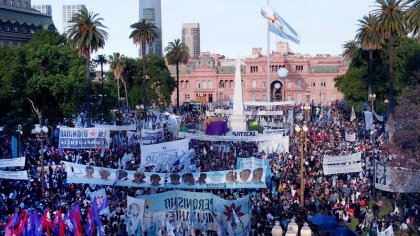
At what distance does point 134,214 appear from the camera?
22.0 metres

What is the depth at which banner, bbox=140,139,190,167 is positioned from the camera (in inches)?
1149

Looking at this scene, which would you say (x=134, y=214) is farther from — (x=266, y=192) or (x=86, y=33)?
(x=86, y=33)

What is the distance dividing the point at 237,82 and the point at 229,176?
34324 millimetres

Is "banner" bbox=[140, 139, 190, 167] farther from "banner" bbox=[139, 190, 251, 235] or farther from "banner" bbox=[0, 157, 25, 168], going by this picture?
"banner" bbox=[139, 190, 251, 235]

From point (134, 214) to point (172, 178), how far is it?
11.8 ft

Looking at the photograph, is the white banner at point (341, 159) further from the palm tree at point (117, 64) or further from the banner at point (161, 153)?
the palm tree at point (117, 64)

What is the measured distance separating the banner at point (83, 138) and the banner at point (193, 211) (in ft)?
37.9

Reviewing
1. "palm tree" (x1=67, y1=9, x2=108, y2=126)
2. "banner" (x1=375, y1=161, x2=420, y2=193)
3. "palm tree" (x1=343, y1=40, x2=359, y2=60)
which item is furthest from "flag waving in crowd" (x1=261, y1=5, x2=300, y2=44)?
"banner" (x1=375, y1=161, x2=420, y2=193)

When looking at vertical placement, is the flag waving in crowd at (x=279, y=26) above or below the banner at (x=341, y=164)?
above

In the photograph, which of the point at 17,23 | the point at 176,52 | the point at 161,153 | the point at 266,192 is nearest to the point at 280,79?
the point at 176,52

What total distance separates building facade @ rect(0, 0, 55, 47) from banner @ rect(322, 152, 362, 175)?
218 ft

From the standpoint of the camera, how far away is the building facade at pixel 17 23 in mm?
85688

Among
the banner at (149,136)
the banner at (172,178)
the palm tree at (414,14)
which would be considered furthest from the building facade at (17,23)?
the banner at (172,178)

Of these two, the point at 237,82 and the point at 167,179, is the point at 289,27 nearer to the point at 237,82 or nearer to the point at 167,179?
the point at 237,82
